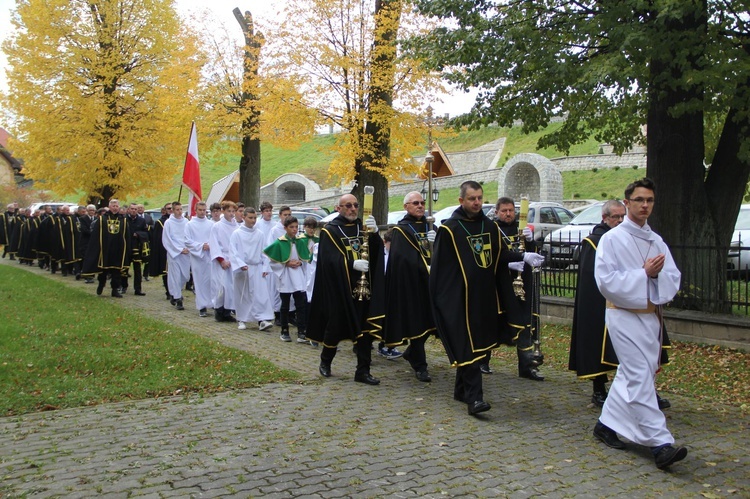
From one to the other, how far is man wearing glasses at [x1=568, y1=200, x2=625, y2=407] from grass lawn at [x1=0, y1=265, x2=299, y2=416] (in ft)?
10.2

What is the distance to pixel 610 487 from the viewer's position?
16.5 ft

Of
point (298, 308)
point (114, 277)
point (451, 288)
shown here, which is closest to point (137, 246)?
point (114, 277)

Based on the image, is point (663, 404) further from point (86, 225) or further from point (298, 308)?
point (86, 225)

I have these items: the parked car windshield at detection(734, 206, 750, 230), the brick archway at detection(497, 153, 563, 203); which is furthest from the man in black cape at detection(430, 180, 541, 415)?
the brick archway at detection(497, 153, 563, 203)

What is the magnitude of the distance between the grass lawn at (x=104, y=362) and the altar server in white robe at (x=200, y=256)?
1283 mm

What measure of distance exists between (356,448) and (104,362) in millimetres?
4355

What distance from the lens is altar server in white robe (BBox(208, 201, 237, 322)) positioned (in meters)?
13.0

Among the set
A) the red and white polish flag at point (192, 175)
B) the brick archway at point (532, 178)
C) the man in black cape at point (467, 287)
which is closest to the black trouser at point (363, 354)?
the man in black cape at point (467, 287)

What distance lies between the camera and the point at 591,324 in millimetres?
6871

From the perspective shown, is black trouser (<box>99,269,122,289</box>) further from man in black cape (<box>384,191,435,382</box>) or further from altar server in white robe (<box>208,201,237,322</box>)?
man in black cape (<box>384,191,435,382</box>)

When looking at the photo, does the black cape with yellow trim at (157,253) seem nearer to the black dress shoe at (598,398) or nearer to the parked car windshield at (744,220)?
the black dress shoe at (598,398)

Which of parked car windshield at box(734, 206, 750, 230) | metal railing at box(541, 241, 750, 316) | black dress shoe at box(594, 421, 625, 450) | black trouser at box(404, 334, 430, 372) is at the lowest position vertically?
black dress shoe at box(594, 421, 625, 450)

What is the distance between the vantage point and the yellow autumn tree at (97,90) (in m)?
24.6

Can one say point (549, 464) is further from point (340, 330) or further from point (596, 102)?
point (596, 102)
